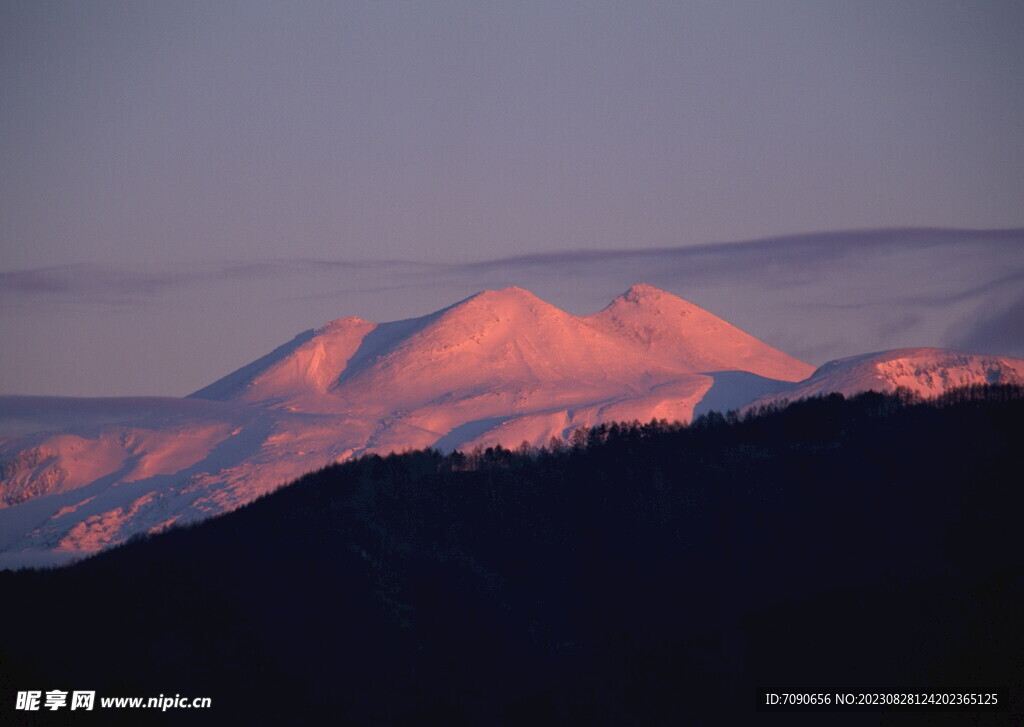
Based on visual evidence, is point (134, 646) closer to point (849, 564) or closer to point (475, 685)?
point (475, 685)

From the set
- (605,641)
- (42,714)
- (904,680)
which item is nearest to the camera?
(42,714)

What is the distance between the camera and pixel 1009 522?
195 m

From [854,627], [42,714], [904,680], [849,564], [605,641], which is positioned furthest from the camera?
[849,564]

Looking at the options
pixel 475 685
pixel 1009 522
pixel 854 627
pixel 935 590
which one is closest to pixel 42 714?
pixel 475 685

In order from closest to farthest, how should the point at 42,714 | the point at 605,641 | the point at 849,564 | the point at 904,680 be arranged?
the point at 42,714 < the point at 904,680 < the point at 605,641 < the point at 849,564

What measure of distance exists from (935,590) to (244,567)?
262 ft

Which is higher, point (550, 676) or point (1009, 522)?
point (1009, 522)

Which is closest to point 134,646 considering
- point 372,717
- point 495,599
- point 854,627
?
point 372,717

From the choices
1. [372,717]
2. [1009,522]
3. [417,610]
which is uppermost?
[1009,522]

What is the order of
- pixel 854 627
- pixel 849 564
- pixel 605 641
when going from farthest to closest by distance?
pixel 849 564
pixel 605 641
pixel 854 627

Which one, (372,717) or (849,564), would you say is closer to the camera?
(372,717)

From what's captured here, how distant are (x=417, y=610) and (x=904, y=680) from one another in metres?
58.2

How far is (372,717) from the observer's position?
151m

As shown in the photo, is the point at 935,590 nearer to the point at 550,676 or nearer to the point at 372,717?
the point at 550,676
